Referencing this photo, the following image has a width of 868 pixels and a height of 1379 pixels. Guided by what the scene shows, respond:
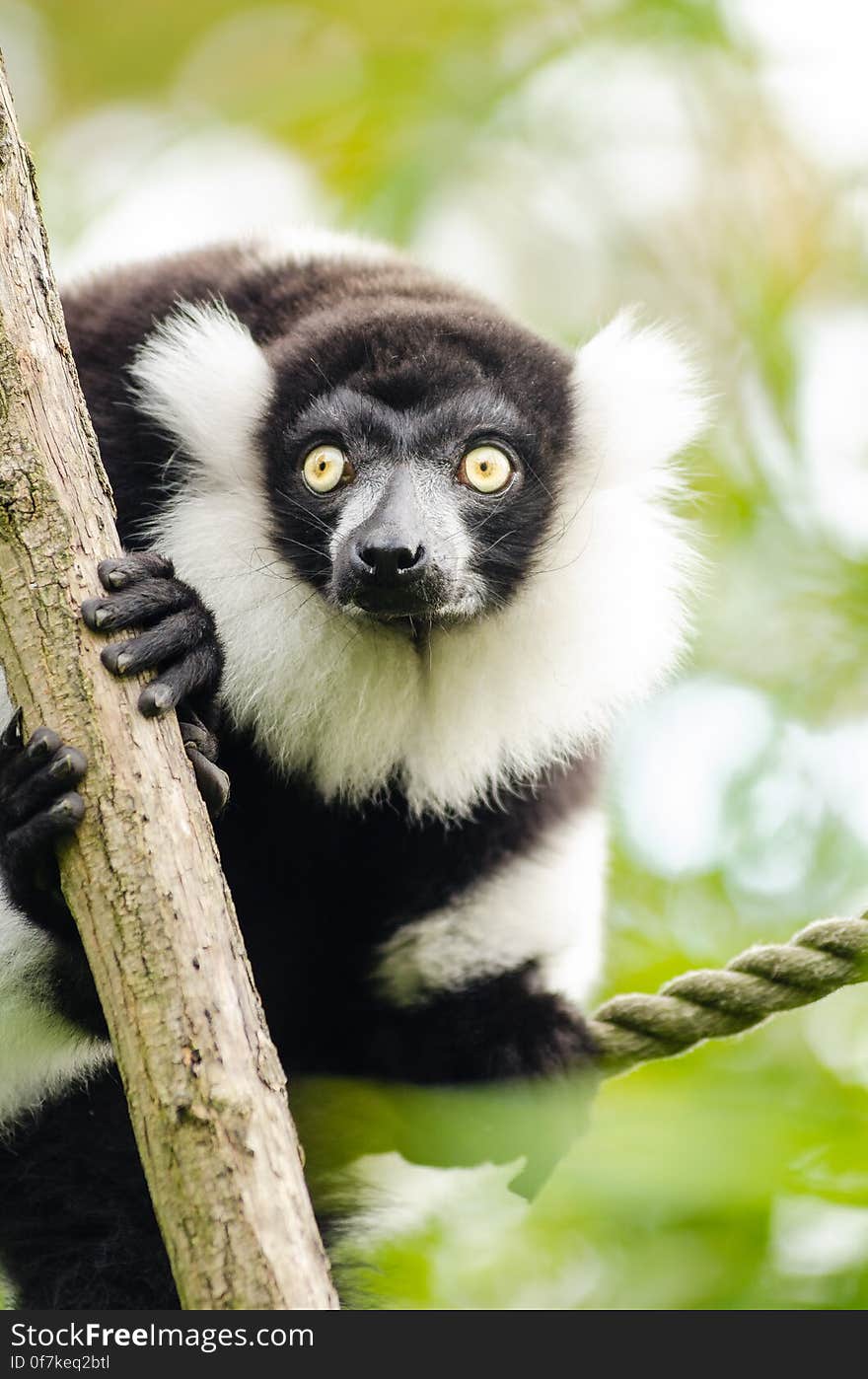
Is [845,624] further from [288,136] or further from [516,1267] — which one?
[288,136]

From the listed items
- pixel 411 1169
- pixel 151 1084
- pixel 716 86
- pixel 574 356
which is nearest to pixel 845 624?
pixel 574 356

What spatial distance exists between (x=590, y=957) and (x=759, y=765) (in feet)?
2.57

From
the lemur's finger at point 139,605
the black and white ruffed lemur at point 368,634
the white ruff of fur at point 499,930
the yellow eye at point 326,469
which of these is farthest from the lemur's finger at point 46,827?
the white ruff of fur at point 499,930

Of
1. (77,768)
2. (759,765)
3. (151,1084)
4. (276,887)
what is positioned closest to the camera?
(151,1084)

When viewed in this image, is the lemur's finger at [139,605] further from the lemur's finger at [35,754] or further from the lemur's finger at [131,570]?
the lemur's finger at [35,754]

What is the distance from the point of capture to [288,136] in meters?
7.16

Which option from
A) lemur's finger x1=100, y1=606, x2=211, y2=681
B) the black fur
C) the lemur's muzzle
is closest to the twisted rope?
the black fur

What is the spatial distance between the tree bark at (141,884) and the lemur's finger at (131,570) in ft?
0.11

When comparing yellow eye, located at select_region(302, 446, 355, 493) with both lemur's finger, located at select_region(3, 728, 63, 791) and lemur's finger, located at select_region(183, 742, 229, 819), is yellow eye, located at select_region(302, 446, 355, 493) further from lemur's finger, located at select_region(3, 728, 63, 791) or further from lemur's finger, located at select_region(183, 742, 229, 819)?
lemur's finger, located at select_region(3, 728, 63, 791)

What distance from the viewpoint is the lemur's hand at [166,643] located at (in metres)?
2.37

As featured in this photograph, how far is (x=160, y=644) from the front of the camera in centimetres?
252

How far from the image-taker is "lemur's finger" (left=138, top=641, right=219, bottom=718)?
7.64 feet

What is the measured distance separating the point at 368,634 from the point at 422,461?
0.45 metres

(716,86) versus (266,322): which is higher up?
(716,86)
